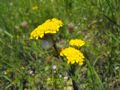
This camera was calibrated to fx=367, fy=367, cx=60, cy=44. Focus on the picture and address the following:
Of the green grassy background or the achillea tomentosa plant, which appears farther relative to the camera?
the green grassy background

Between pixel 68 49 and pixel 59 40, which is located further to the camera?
pixel 59 40

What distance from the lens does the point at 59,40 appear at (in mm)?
2678

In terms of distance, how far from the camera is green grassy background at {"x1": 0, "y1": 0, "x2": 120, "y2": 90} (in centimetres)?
203

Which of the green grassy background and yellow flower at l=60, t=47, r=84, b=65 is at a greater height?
the green grassy background

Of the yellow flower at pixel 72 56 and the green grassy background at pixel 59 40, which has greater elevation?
the green grassy background at pixel 59 40

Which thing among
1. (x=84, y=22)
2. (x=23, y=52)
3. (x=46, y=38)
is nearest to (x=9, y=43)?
(x=23, y=52)

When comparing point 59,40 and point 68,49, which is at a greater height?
point 59,40

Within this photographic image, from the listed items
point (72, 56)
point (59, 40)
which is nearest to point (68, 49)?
point (72, 56)

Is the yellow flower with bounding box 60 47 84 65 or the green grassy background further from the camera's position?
the green grassy background

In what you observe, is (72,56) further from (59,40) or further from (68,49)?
(59,40)

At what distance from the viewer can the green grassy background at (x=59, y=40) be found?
203cm

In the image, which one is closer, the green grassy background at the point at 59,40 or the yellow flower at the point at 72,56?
the yellow flower at the point at 72,56

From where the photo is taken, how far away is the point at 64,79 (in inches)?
82.7

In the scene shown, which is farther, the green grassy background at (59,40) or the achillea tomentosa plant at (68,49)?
the green grassy background at (59,40)
